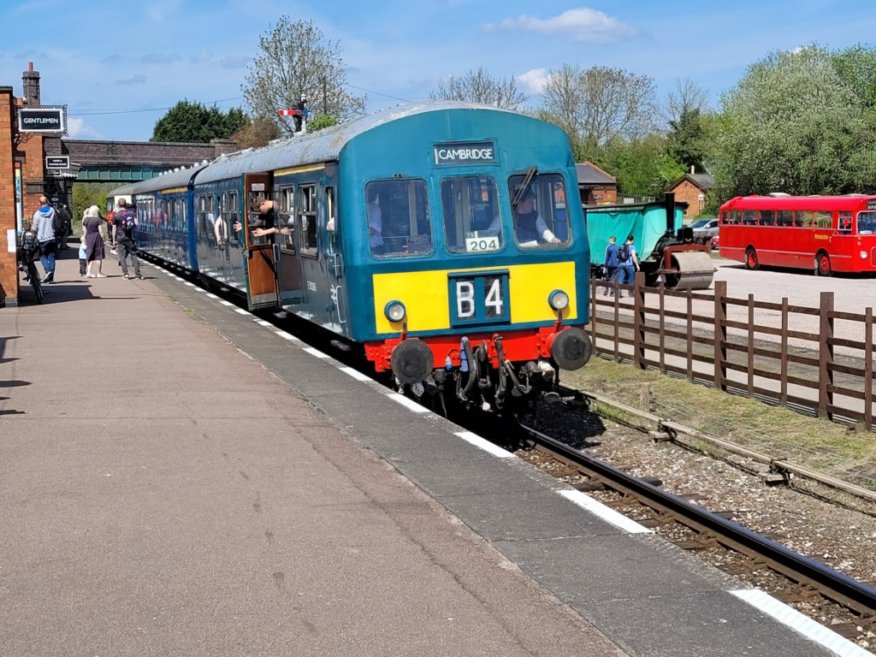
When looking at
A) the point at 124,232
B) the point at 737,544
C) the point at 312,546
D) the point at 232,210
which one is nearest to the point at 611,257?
the point at 124,232

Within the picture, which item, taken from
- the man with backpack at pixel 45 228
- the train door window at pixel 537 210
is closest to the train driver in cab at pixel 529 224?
the train door window at pixel 537 210

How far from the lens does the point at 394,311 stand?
10.7 meters

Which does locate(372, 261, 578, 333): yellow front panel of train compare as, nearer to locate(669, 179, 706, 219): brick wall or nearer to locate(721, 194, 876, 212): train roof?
locate(721, 194, 876, 212): train roof

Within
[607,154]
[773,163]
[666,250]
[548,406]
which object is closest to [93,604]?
[548,406]

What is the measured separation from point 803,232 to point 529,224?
28950 mm

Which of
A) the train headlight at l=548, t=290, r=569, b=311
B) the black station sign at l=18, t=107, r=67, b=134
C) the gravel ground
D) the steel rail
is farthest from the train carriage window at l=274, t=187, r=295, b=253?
the black station sign at l=18, t=107, r=67, b=134

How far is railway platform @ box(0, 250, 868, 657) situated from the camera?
194 inches

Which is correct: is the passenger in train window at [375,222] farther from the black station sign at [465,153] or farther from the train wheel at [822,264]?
the train wheel at [822,264]

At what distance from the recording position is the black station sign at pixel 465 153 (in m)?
11.0

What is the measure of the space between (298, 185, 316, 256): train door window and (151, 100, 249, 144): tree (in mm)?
104735

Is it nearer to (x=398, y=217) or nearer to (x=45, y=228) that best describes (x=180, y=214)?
(x=45, y=228)

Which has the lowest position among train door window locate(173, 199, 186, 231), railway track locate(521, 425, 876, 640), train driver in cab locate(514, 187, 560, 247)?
railway track locate(521, 425, 876, 640)

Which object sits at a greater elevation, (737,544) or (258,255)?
(258,255)

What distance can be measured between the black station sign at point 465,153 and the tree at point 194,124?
10719 centimetres
